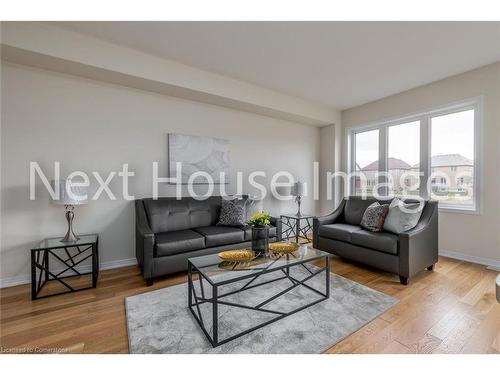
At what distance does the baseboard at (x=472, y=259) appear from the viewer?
3.03m

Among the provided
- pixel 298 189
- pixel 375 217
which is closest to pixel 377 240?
pixel 375 217

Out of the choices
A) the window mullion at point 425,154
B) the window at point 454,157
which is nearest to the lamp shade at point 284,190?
the window mullion at point 425,154

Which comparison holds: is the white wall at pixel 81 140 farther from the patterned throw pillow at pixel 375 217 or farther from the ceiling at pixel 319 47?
the patterned throw pillow at pixel 375 217

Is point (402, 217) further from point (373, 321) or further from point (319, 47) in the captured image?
point (319, 47)

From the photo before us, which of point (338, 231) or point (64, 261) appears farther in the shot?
point (338, 231)

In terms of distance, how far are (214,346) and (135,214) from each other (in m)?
2.17

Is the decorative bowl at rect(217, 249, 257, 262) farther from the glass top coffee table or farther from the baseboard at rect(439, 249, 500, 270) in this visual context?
the baseboard at rect(439, 249, 500, 270)

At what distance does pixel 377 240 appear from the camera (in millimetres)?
2783

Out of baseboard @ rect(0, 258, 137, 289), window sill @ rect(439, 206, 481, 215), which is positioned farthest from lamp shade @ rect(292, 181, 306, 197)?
baseboard @ rect(0, 258, 137, 289)

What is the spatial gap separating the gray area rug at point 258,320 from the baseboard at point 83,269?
0.99m

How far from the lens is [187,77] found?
3129mm

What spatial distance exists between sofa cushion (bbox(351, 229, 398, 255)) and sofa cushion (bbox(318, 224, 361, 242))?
0.29 ft

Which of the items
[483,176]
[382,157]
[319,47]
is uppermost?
[319,47]

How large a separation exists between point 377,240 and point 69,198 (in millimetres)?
3419
